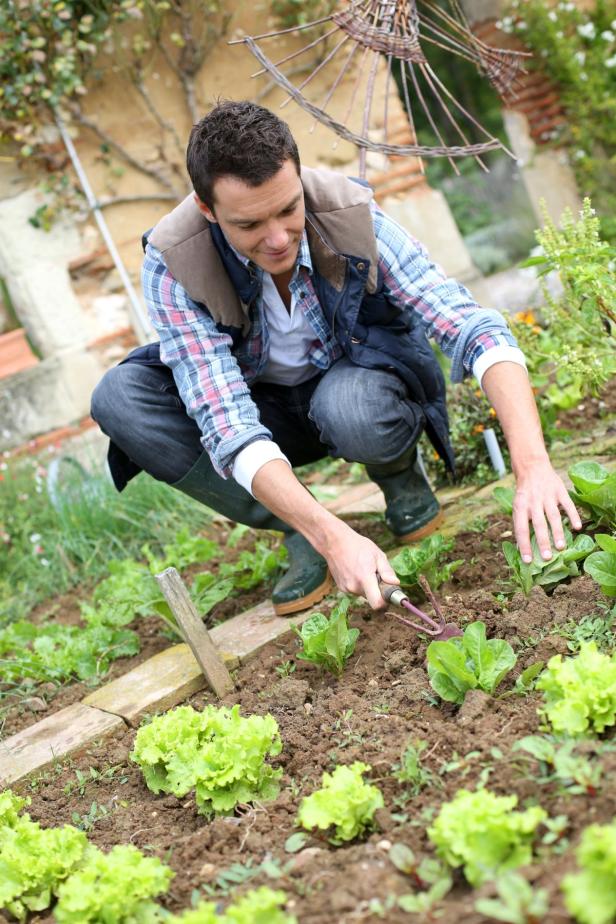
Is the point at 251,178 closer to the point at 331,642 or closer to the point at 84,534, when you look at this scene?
the point at 331,642

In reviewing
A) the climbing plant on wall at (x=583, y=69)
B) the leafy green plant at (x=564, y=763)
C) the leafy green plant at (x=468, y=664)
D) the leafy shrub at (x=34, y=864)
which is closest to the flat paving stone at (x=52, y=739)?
the leafy shrub at (x=34, y=864)

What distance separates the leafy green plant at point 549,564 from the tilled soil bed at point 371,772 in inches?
1.5

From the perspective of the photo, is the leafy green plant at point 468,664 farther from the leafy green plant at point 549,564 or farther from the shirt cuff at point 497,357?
the shirt cuff at point 497,357

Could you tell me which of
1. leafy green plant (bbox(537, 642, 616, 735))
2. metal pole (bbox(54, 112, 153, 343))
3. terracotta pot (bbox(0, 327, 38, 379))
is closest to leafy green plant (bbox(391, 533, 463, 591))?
leafy green plant (bbox(537, 642, 616, 735))

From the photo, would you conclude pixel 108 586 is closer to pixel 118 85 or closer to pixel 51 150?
pixel 51 150

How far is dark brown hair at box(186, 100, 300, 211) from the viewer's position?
218cm

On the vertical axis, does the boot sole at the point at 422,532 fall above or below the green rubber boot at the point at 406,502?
below

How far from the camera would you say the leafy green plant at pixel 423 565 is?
229 centimetres

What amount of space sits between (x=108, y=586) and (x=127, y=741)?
1135 millimetres

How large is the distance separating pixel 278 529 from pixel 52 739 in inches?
35.9

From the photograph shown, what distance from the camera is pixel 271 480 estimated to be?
2.24 metres

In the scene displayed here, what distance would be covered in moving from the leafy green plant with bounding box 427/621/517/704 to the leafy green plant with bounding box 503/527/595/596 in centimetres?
31

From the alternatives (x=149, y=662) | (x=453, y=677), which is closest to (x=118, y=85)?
(x=149, y=662)

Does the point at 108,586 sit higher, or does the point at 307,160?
the point at 307,160
